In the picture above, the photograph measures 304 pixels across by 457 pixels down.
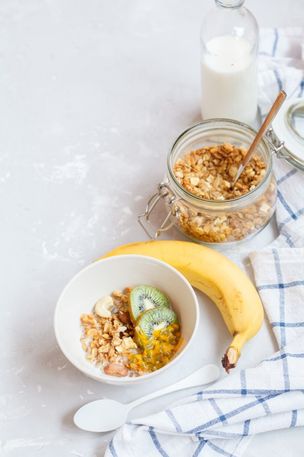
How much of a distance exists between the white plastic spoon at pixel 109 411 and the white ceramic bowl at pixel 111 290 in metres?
0.03

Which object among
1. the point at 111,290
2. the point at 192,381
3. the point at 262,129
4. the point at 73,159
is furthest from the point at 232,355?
the point at 73,159

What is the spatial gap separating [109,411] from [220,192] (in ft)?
1.05

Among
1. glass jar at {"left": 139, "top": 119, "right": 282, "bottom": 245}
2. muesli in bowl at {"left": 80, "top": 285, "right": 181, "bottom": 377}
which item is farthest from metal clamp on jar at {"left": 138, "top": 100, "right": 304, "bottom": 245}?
muesli in bowl at {"left": 80, "top": 285, "right": 181, "bottom": 377}

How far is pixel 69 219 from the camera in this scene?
40.0 inches

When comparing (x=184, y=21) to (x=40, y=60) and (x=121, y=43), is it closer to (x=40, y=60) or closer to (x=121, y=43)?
(x=121, y=43)

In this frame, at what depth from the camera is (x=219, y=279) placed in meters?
0.90

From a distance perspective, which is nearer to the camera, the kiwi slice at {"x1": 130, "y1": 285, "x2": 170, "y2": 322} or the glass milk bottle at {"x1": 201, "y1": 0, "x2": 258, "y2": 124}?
the kiwi slice at {"x1": 130, "y1": 285, "x2": 170, "y2": 322}

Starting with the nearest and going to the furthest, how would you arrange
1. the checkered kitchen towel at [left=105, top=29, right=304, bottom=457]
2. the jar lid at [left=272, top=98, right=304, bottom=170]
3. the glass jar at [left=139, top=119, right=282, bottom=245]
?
the checkered kitchen towel at [left=105, top=29, right=304, bottom=457] < the glass jar at [left=139, top=119, right=282, bottom=245] < the jar lid at [left=272, top=98, right=304, bottom=170]

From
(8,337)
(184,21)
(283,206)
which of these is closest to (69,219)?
(8,337)

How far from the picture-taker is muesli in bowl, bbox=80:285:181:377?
2.80ft

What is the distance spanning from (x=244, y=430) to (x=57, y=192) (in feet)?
1.44

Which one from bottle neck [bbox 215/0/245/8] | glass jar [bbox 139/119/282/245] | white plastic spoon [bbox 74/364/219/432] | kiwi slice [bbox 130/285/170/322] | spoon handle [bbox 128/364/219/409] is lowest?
white plastic spoon [bbox 74/364/219/432]

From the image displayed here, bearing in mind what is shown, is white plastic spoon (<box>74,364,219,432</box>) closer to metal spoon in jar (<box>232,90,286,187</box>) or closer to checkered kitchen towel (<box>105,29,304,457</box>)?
checkered kitchen towel (<box>105,29,304,457</box>)

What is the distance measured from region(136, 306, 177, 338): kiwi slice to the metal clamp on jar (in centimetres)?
12
